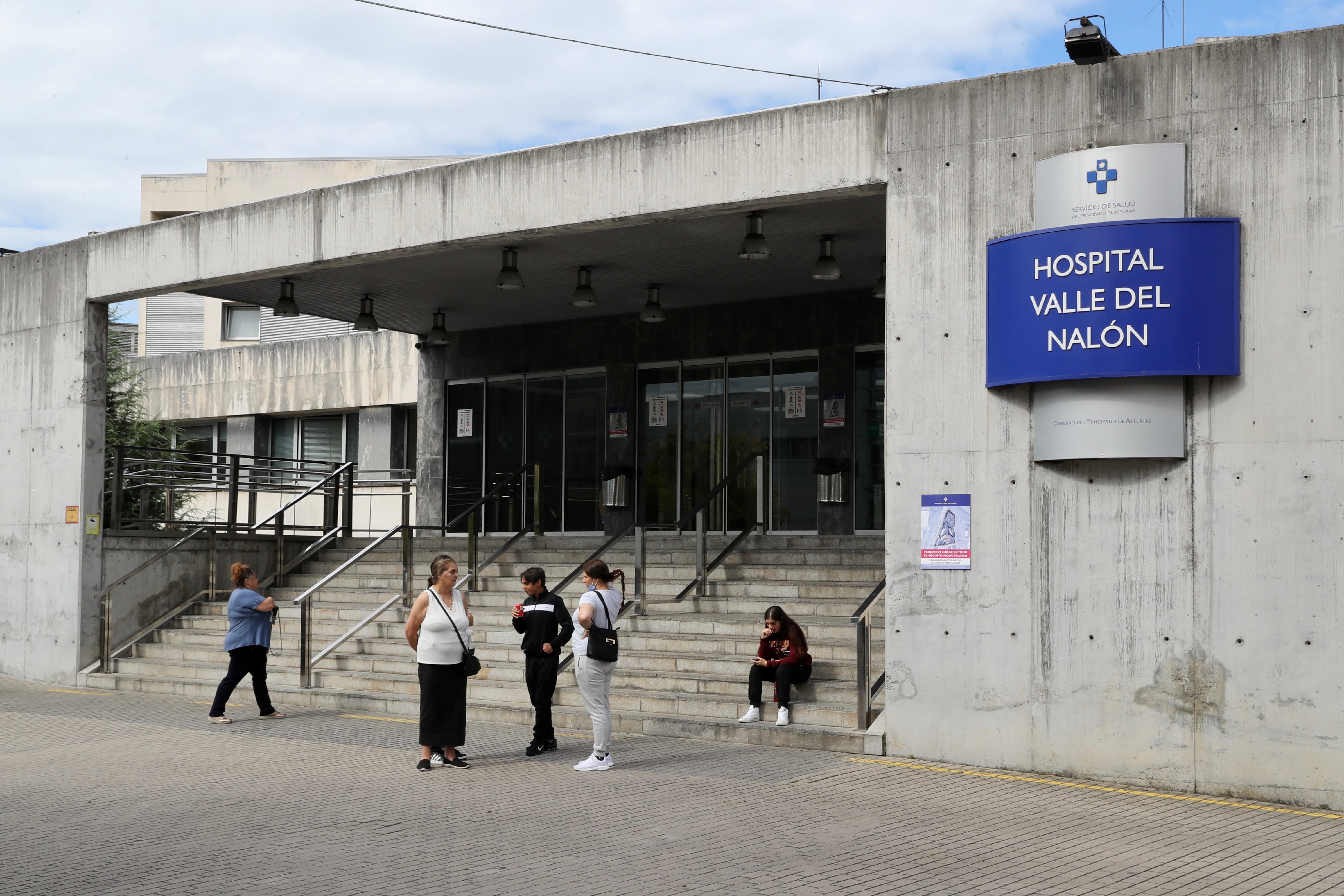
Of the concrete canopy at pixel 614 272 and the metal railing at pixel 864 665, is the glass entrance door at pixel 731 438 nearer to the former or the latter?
the concrete canopy at pixel 614 272

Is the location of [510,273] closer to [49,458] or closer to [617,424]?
[617,424]

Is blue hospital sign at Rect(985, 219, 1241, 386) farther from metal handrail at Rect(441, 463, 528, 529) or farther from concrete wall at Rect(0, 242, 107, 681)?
concrete wall at Rect(0, 242, 107, 681)

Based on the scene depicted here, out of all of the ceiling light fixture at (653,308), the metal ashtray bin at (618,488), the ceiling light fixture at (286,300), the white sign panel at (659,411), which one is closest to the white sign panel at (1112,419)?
the ceiling light fixture at (653,308)

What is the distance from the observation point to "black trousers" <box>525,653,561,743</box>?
10438 millimetres

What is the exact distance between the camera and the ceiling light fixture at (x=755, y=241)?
493 inches

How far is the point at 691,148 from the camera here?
1158 centimetres

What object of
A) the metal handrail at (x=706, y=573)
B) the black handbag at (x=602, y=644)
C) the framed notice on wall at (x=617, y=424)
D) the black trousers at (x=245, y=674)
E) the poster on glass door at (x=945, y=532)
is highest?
the framed notice on wall at (x=617, y=424)

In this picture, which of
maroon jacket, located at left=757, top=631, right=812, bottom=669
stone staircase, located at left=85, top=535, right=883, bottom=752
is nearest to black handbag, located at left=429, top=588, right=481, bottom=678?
stone staircase, located at left=85, top=535, right=883, bottom=752

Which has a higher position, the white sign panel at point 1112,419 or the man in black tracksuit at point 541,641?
the white sign panel at point 1112,419

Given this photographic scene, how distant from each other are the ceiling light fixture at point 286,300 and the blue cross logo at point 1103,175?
9716 mm

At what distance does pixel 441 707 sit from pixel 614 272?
7382 millimetres

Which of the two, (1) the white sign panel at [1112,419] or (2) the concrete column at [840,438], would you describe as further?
(2) the concrete column at [840,438]

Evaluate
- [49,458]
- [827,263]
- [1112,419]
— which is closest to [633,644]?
[827,263]

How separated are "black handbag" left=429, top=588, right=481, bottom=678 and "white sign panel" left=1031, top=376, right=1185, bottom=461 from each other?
4330mm
